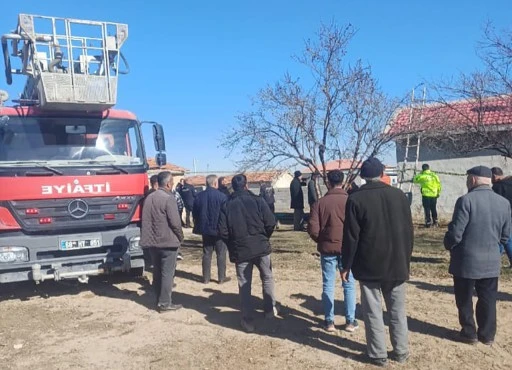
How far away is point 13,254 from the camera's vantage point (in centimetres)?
687

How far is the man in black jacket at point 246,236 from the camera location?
586 cm

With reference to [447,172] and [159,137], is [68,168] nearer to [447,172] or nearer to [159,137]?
[159,137]

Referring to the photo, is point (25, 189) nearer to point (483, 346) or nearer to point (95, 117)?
point (95, 117)

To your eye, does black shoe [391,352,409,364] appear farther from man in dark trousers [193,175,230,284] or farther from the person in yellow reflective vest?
the person in yellow reflective vest

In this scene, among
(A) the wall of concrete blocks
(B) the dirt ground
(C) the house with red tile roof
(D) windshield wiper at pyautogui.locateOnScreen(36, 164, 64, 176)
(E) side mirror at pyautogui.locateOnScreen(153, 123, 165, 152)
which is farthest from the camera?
(A) the wall of concrete blocks

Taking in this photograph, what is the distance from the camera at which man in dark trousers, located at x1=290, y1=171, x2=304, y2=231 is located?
14.6 metres

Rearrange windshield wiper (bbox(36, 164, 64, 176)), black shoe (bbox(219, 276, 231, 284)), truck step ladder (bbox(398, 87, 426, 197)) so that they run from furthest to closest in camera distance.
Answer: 1. truck step ladder (bbox(398, 87, 426, 197))
2. black shoe (bbox(219, 276, 231, 284))
3. windshield wiper (bbox(36, 164, 64, 176))

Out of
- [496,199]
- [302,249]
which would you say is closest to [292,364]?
[496,199]

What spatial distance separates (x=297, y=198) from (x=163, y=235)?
8.44 m

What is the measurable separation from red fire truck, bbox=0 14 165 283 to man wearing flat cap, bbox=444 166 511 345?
192 inches

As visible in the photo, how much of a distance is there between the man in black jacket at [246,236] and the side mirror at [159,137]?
3160mm

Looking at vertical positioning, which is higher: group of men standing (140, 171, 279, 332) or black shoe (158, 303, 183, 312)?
group of men standing (140, 171, 279, 332)

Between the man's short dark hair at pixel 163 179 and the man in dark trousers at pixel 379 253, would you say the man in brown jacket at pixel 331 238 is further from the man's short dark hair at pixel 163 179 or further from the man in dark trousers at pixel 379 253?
the man's short dark hair at pixel 163 179

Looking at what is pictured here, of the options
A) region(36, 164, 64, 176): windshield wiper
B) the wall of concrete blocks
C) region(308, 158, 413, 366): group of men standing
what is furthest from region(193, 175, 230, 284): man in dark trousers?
the wall of concrete blocks
